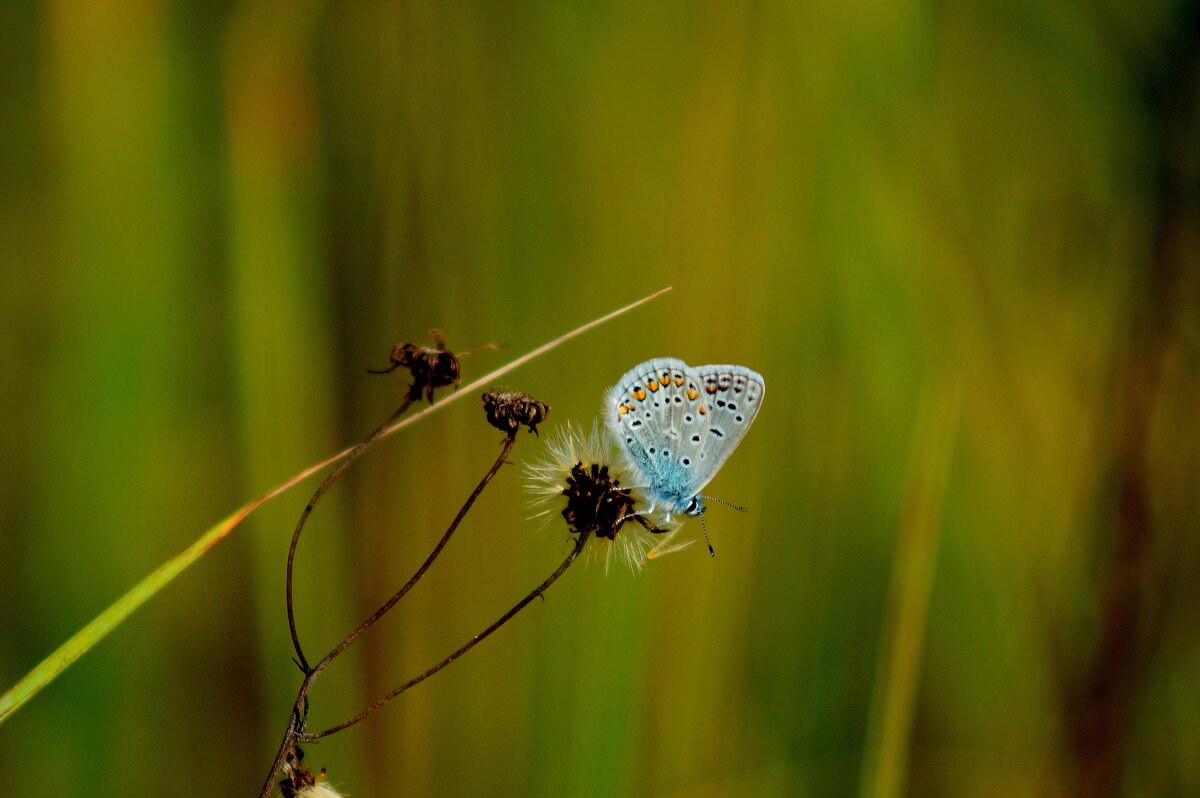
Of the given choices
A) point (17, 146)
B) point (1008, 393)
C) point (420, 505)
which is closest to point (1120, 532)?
point (1008, 393)

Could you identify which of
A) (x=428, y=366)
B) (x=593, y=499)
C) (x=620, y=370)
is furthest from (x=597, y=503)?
(x=620, y=370)

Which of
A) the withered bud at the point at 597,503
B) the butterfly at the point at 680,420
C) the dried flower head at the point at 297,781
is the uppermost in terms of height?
the butterfly at the point at 680,420

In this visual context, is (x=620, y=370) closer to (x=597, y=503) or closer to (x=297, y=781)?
(x=597, y=503)

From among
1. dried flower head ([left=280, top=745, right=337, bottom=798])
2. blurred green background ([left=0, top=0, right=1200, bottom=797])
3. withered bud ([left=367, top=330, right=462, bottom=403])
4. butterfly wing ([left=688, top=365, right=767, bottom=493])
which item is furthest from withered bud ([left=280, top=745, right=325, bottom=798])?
butterfly wing ([left=688, top=365, right=767, bottom=493])

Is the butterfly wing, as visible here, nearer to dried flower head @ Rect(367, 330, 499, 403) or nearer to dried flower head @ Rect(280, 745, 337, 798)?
dried flower head @ Rect(367, 330, 499, 403)

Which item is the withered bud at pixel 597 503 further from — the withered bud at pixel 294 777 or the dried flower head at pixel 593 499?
the withered bud at pixel 294 777

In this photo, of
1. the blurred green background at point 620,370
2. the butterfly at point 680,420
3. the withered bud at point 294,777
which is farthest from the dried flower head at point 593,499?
the withered bud at point 294,777
